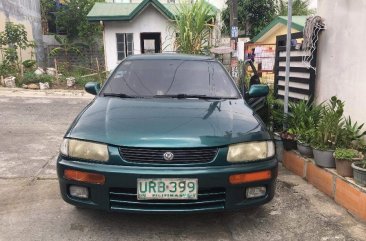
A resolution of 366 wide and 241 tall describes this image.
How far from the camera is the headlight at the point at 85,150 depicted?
2.69m

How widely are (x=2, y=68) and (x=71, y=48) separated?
211 inches

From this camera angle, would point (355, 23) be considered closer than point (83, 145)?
No

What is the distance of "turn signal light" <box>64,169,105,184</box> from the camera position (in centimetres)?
264

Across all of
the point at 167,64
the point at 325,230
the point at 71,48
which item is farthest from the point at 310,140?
the point at 71,48

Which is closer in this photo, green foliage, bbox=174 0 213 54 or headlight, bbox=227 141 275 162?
headlight, bbox=227 141 275 162

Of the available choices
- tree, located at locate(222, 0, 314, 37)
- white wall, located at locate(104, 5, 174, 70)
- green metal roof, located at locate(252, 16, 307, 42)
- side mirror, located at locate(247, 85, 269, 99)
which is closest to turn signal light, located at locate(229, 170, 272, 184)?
side mirror, located at locate(247, 85, 269, 99)

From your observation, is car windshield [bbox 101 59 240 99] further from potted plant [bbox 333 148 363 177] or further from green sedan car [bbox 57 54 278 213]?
potted plant [bbox 333 148 363 177]

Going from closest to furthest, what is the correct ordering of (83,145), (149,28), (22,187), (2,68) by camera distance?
(83,145), (22,187), (2,68), (149,28)

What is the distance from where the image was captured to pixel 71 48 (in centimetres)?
1877

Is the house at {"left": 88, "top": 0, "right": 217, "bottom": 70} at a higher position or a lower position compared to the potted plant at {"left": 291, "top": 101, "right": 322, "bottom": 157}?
higher

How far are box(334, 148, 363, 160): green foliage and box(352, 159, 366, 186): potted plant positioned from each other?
110 mm

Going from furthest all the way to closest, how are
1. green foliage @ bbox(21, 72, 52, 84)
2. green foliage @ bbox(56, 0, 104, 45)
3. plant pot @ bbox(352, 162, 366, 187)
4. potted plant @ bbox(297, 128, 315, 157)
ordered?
green foliage @ bbox(56, 0, 104, 45), green foliage @ bbox(21, 72, 52, 84), potted plant @ bbox(297, 128, 315, 157), plant pot @ bbox(352, 162, 366, 187)

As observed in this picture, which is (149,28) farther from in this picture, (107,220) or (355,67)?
(107,220)

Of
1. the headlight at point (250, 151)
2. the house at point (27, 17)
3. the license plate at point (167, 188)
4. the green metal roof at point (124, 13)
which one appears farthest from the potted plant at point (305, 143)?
the house at point (27, 17)
